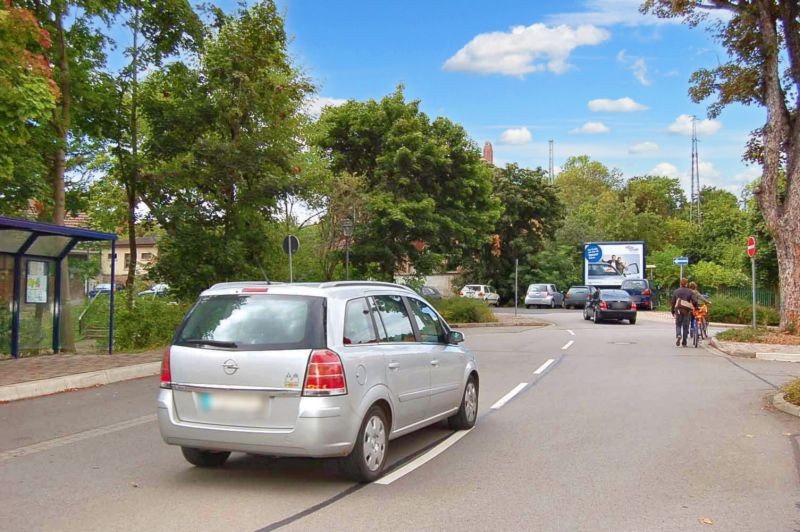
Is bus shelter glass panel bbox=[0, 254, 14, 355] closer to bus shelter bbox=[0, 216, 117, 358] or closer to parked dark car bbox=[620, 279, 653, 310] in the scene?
bus shelter bbox=[0, 216, 117, 358]

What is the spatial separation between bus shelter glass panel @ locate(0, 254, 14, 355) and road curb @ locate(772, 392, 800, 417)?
13476 millimetres

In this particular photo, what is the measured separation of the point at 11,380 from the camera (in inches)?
440

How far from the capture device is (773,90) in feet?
62.8

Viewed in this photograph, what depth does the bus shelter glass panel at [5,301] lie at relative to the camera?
14055mm

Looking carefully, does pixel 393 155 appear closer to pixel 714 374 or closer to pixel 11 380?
pixel 714 374

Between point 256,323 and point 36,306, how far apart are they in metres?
10.9

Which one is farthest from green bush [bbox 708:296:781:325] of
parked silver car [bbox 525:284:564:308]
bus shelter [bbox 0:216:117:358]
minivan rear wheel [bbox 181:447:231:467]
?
minivan rear wheel [bbox 181:447:231:467]

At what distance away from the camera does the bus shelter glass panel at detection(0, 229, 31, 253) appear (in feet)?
44.9

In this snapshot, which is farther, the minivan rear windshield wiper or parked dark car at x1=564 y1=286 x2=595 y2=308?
parked dark car at x1=564 y1=286 x2=595 y2=308

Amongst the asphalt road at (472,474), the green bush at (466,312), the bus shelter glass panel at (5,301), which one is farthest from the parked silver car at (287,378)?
the green bush at (466,312)

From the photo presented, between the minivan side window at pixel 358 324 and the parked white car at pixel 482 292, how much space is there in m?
40.4

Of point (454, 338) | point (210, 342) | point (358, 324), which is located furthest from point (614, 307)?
point (210, 342)

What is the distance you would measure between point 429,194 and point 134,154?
14139 millimetres

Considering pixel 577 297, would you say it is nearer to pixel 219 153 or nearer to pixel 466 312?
pixel 466 312
